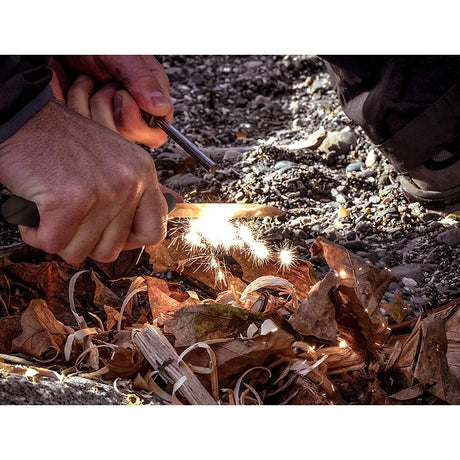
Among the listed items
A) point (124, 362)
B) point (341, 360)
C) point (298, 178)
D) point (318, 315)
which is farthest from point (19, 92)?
point (298, 178)

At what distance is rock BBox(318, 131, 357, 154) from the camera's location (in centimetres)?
265

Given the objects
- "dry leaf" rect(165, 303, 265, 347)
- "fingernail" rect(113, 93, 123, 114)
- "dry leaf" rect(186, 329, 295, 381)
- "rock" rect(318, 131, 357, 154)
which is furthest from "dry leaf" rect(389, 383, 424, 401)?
"rock" rect(318, 131, 357, 154)

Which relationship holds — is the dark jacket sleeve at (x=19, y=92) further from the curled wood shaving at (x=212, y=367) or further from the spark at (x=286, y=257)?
the spark at (x=286, y=257)

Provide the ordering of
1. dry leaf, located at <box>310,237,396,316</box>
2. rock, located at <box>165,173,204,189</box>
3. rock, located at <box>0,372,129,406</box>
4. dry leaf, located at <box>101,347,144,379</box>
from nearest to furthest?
rock, located at <box>0,372,129,406</box>, dry leaf, located at <box>101,347,144,379</box>, dry leaf, located at <box>310,237,396,316</box>, rock, located at <box>165,173,204,189</box>

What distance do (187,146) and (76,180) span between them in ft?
1.78

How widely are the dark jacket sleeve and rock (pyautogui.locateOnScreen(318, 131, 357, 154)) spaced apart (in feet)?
4.64

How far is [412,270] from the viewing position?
198 cm

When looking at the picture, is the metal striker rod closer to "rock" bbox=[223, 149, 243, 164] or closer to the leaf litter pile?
the leaf litter pile

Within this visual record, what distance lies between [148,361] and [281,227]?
3.05 ft

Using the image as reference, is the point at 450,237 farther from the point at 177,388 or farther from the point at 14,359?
the point at 14,359

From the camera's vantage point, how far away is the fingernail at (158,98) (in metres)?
1.97

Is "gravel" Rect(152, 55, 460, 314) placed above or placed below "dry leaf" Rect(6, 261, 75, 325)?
above
